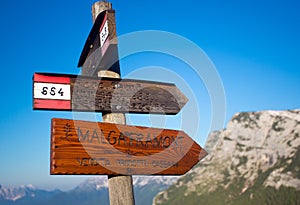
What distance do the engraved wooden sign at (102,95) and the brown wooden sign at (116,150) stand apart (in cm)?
35

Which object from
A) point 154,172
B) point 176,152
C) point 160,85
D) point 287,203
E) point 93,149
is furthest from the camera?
point 287,203

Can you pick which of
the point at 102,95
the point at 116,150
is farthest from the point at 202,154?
the point at 102,95

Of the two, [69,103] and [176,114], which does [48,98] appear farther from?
[176,114]

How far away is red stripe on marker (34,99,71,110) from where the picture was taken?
455 cm

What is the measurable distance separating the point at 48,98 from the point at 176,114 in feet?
6.63

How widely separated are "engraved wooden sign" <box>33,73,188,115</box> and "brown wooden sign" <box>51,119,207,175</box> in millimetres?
353

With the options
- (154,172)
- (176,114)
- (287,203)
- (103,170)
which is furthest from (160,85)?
(287,203)

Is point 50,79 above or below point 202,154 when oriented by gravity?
above

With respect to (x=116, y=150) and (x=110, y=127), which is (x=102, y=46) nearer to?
(x=110, y=127)

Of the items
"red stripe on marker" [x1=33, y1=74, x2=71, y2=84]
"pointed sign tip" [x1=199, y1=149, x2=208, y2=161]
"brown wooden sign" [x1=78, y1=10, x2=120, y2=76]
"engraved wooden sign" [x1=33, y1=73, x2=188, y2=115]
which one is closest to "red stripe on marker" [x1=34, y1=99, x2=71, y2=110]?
"engraved wooden sign" [x1=33, y1=73, x2=188, y2=115]

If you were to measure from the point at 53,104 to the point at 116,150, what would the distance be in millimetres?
1030

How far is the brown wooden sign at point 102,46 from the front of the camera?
16.7 ft

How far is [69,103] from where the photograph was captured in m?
4.73

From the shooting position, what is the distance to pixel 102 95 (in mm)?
4941
